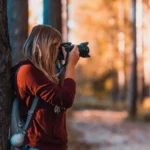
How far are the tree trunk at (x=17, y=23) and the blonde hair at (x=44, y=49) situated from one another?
15.9ft

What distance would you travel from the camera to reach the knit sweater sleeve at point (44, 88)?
141 inches

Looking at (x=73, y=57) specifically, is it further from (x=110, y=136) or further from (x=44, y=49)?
(x=110, y=136)

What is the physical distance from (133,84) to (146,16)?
23.0 feet

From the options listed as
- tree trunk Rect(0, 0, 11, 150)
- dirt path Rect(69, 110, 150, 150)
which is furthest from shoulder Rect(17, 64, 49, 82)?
dirt path Rect(69, 110, 150, 150)

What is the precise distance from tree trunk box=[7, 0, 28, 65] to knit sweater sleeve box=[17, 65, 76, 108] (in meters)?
4.97

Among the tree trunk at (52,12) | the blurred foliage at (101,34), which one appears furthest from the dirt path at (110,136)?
the blurred foliage at (101,34)

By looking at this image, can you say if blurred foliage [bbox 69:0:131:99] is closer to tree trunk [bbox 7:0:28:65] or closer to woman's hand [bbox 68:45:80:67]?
tree trunk [bbox 7:0:28:65]

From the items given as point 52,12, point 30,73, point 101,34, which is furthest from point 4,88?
point 101,34

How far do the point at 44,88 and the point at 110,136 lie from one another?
485 inches

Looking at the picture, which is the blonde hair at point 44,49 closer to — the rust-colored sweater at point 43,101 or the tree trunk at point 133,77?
the rust-colored sweater at point 43,101

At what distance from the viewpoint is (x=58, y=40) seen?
147 inches

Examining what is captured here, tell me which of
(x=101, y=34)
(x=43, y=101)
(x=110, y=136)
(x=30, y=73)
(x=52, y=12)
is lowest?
(x=110, y=136)

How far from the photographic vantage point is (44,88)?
3586 millimetres

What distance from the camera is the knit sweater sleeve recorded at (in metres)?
3.58
